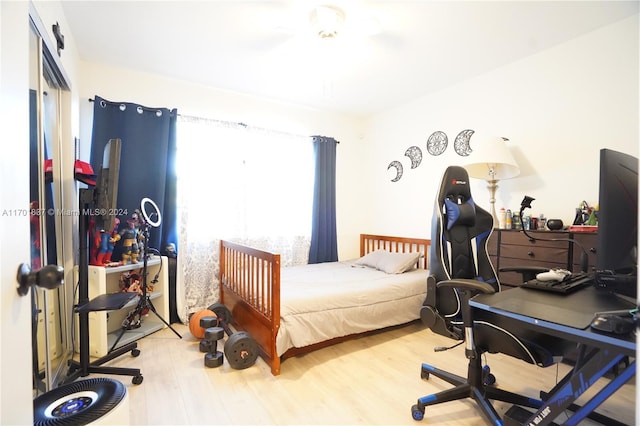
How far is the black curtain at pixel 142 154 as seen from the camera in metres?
2.64

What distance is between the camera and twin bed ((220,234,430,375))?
2057mm

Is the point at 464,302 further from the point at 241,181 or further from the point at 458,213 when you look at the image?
the point at 241,181

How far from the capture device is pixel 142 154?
280 centimetres

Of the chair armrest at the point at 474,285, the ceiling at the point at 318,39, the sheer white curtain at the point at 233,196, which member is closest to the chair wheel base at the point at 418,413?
the chair armrest at the point at 474,285

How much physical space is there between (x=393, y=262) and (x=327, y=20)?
7.41ft

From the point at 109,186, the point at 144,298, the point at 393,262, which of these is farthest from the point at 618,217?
the point at 144,298

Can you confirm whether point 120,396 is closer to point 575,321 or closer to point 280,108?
point 575,321

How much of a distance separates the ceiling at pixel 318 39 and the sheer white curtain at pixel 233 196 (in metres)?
0.60

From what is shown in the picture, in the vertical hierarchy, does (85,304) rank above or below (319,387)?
above

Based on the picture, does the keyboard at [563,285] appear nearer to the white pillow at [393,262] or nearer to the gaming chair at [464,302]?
the gaming chair at [464,302]

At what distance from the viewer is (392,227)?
153 inches

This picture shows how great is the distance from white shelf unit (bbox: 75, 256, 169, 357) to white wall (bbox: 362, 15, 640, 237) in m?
2.79

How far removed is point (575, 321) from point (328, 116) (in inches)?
141

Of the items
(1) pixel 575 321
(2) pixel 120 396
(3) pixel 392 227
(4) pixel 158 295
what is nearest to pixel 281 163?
(3) pixel 392 227
